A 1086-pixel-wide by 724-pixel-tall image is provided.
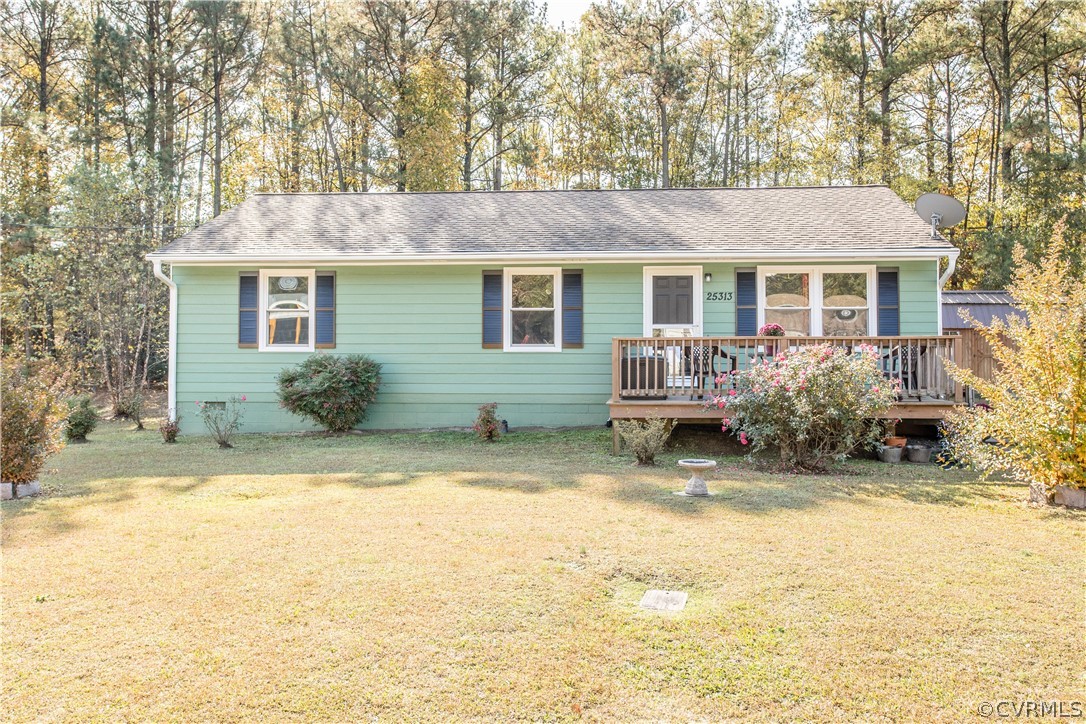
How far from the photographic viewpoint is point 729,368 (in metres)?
9.46

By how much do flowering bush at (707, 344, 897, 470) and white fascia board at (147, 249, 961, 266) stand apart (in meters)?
2.86

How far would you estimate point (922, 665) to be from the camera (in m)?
2.99

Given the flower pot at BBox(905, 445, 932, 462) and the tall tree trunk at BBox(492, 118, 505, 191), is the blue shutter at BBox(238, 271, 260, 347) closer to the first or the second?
the flower pot at BBox(905, 445, 932, 462)

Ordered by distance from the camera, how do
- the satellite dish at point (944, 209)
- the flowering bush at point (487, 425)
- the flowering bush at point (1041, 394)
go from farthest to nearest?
1. the satellite dish at point (944, 209)
2. the flowering bush at point (487, 425)
3. the flowering bush at point (1041, 394)

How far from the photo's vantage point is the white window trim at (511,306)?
1114 cm

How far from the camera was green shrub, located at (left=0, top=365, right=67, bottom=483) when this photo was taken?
20.0ft

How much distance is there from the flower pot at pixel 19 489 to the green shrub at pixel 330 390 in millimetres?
4130

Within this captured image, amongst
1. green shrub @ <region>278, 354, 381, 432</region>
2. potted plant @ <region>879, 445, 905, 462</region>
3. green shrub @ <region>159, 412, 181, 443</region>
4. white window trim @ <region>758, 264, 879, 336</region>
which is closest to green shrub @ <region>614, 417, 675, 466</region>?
potted plant @ <region>879, 445, 905, 462</region>

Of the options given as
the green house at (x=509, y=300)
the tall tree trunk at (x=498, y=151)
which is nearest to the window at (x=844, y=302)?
the green house at (x=509, y=300)

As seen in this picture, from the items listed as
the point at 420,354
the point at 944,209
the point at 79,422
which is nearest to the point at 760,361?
the point at 944,209

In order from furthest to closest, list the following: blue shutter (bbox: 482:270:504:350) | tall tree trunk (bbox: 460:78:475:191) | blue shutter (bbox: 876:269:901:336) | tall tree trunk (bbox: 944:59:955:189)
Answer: tall tree trunk (bbox: 460:78:475:191)
tall tree trunk (bbox: 944:59:955:189)
blue shutter (bbox: 482:270:504:350)
blue shutter (bbox: 876:269:901:336)

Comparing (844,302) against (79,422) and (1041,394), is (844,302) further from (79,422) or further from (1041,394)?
(79,422)

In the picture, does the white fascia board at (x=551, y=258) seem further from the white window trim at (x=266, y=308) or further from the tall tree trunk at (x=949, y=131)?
the tall tree trunk at (x=949, y=131)

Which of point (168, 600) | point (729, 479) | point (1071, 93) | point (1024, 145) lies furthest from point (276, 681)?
point (1071, 93)
